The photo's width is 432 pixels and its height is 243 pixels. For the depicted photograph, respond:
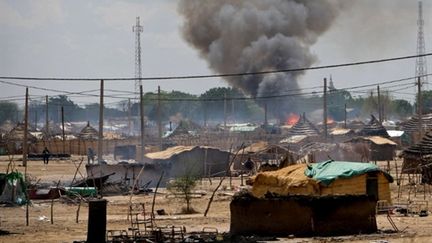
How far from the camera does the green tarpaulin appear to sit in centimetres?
2509

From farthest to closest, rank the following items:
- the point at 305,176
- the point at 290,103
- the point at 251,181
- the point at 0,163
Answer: the point at 290,103 → the point at 0,163 → the point at 251,181 → the point at 305,176

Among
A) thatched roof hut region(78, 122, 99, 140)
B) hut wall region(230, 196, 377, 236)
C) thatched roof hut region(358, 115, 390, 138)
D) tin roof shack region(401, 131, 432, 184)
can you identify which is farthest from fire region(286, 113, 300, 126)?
hut wall region(230, 196, 377, 236)

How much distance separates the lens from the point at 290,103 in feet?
340

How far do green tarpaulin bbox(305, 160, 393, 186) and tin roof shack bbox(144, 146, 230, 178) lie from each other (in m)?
17.8

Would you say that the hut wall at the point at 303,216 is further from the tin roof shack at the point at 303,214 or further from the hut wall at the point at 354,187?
the hut wall at the point at 354,187

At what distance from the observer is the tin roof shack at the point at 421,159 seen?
121 ft

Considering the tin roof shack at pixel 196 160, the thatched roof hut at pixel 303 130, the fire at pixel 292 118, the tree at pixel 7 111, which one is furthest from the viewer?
the tree at pixel 7 111

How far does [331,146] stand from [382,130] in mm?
20522

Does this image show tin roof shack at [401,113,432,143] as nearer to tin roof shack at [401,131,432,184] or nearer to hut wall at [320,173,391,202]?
tin roof shack at [401,131,432,184]

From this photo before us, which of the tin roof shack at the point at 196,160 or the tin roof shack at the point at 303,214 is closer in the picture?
the tin roof shack at the point at 303,214

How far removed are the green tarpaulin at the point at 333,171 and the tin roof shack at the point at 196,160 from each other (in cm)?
1775

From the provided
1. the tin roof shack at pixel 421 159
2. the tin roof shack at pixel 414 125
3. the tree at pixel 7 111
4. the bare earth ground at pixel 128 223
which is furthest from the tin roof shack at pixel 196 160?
the tree at pixel 7 111

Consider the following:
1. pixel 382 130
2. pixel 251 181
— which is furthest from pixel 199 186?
pixel 382 130

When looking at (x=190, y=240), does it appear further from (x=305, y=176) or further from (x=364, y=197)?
(x=305, y=176)
